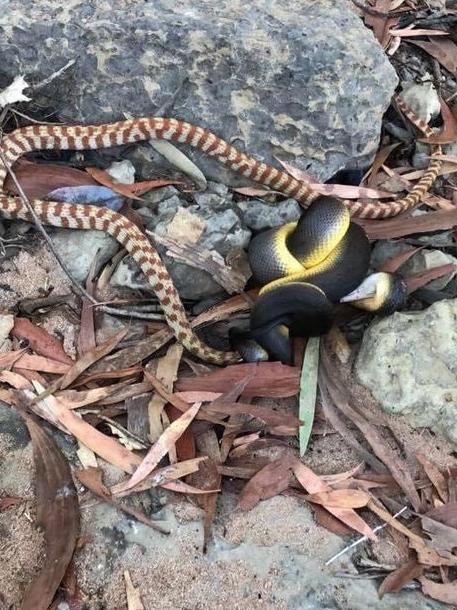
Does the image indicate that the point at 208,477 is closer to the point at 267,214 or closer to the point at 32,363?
the point at 32,363

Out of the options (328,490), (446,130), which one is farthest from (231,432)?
(446,130)

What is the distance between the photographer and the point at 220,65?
180 inches

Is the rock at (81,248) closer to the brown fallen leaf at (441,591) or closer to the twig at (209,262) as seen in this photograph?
the twig at (209,262)

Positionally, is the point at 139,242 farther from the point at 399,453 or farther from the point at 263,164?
the point at 399,453

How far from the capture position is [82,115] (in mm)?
4766

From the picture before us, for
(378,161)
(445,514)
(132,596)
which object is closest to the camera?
(132,596)

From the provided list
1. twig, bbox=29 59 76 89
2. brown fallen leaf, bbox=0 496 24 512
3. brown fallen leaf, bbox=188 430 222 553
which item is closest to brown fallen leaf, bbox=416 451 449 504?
brown fallen leaf, bbox=188 430 222 553

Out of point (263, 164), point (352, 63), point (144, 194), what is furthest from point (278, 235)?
point (352, 63)

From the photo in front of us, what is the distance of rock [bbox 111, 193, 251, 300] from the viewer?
4.44 m

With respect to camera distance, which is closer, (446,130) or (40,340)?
(40,340)

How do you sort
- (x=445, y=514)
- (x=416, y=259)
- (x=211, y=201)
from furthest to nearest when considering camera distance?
(x=211, y=201) < (x=416, y=259) < (x=445, y=514)

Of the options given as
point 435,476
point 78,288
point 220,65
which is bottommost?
point 435,476

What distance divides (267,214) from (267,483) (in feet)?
6.17

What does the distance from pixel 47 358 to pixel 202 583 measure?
157 centimetres
